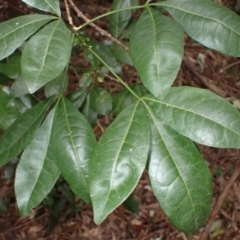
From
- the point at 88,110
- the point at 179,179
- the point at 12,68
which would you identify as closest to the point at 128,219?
the point at 88,110

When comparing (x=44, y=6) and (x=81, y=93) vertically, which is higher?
(x=44, y=6)

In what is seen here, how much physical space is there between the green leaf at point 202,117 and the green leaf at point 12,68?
1.92ft

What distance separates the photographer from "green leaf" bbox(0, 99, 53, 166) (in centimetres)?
100

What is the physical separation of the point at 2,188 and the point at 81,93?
96cm

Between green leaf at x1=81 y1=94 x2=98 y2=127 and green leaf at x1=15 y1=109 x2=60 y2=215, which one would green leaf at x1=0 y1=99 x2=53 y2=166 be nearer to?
green leaf at x1=15 y1=109 x2=60 y2=215

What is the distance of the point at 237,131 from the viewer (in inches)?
30.8

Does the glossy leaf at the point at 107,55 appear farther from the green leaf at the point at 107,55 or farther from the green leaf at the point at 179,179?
the green leaf at the point at 179,179

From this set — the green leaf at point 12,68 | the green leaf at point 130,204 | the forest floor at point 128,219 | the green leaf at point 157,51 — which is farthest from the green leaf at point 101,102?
the forest floor at point 128,219

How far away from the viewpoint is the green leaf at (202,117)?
779mm

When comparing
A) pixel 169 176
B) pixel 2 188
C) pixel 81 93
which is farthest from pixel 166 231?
pixel 169 176

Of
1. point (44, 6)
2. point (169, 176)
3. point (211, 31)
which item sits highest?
point (44, 6)

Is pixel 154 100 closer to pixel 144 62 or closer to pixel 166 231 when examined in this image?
pixel 144 62

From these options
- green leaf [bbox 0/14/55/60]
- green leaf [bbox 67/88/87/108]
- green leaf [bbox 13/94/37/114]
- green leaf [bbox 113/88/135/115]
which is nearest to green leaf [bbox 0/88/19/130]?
green leaf [bbox 13/94/37/114]

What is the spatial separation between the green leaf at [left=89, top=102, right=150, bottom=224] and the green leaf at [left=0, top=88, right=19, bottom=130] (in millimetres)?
505
